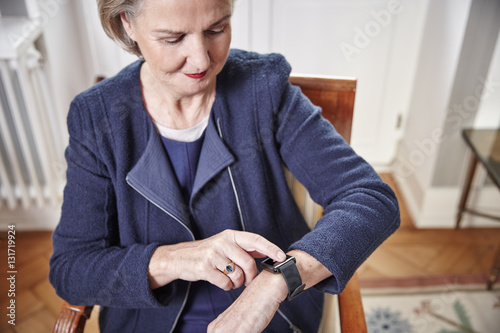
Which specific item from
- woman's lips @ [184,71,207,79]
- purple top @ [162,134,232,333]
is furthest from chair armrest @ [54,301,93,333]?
woman's lips @ [184,71,207,79]

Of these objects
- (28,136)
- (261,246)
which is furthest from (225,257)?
(28,136)

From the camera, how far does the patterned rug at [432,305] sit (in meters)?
1.83

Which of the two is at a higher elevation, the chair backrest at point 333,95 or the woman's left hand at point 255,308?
the chair backrest at point 333,95

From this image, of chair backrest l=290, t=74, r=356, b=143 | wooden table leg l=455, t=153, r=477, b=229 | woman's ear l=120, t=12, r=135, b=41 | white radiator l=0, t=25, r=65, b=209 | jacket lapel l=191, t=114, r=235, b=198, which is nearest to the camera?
woman's ear l=120, t=12, r=135, b=41

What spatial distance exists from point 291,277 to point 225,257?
13 cm

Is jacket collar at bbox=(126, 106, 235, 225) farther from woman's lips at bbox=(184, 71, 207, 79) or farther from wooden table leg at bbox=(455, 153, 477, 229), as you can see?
wooden table leg at bbox=(455, 153, 477, 229)

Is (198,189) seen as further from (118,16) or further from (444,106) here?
(444,106)

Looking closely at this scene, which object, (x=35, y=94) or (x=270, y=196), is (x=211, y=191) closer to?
(x=270, y=196)

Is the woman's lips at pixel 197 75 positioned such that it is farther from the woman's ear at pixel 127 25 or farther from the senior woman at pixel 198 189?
the woman's ear at pixel 127 25

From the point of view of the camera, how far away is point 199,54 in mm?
867

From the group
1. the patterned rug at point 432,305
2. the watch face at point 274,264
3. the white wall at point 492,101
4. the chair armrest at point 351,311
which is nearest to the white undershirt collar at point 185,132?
the watch face at point 274,264

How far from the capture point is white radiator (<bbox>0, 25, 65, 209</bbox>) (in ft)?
6.00

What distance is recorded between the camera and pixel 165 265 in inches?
36.6

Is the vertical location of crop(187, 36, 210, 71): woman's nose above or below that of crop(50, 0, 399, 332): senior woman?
above
